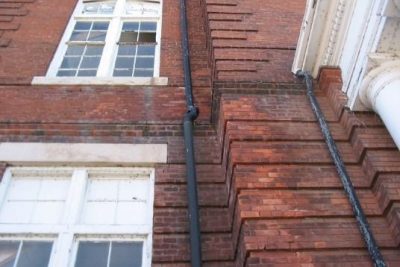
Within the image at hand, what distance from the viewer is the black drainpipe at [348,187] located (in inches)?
203

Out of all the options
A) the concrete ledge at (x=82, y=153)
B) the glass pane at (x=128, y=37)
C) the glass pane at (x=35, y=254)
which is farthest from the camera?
the glass pane at (x=128, y=37)

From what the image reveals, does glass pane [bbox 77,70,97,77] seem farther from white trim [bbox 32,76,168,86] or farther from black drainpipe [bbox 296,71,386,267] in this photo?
black drainpipe [bbox 296,71,386,267]

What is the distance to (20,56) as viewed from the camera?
9.34 meters

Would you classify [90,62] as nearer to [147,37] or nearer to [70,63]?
[70,63]

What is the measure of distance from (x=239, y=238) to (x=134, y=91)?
3.70 meters

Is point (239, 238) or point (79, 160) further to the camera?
point (79, 160)

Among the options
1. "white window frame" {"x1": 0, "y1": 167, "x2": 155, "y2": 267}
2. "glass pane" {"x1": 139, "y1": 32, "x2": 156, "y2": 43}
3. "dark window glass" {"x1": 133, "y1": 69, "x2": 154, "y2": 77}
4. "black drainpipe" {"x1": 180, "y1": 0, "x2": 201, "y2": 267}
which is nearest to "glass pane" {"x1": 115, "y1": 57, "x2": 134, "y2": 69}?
"dark window glass" {"x1": 133, "y1": 69, "x2": 154, "y2": 77}

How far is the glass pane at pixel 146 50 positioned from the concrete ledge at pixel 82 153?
3.08 m

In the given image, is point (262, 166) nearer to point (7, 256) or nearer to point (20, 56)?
point (7, 256)

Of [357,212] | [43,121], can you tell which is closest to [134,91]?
[43,121]

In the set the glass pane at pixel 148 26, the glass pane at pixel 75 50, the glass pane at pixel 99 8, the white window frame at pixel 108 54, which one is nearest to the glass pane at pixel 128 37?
the white window frame at pixel 108 54

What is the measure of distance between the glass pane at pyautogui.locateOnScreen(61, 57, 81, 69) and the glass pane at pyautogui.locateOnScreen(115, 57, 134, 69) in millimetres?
722

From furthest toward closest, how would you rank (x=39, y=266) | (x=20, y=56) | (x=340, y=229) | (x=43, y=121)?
(x=20, y=56), (x=43, y=121), (x=39, y=266), (x=340, y=229)

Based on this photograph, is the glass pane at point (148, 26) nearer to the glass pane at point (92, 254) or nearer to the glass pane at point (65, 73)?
the glass pane at point (65, 73)
